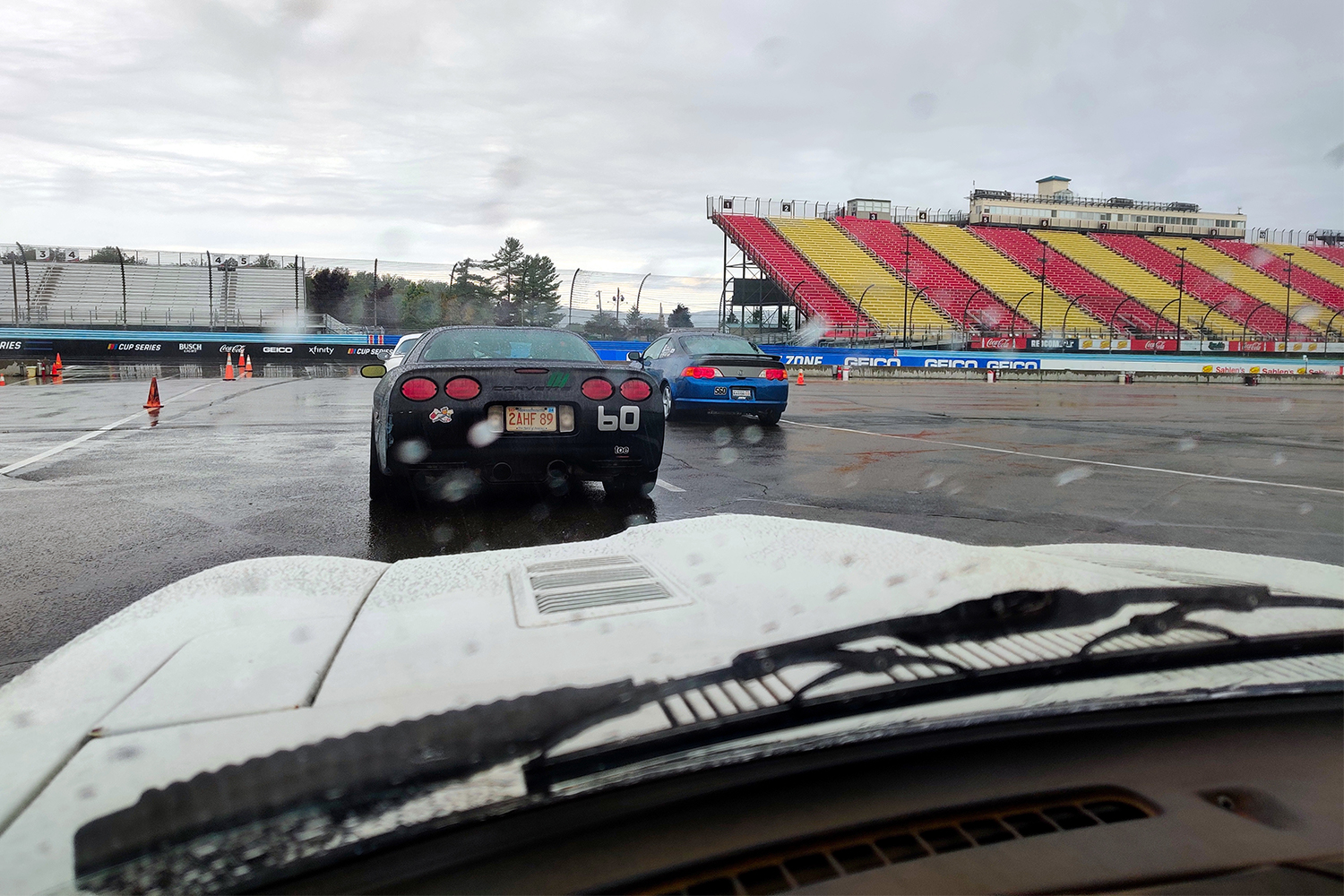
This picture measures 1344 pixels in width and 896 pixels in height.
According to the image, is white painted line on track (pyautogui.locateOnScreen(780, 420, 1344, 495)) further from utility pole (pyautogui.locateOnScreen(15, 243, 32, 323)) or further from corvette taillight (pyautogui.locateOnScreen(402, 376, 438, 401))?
utility pole (pyautogui.locateOnScreen(15, 243, 32, 323))

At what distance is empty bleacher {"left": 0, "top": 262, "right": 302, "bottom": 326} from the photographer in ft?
108

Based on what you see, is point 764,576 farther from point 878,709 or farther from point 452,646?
point 452,646

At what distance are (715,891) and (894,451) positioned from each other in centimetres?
816

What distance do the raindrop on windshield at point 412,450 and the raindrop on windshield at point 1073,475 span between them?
4658 mm

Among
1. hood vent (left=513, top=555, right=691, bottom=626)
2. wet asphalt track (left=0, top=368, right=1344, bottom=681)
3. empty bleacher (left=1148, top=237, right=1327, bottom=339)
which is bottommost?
wet asphalt track (left=0, top=368, right=1344, bottom=681)

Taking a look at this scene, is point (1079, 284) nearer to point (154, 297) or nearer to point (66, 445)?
point (154, 297)

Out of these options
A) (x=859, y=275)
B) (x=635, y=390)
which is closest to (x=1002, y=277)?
(x=859, y=275)

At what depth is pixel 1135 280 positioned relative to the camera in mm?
54500

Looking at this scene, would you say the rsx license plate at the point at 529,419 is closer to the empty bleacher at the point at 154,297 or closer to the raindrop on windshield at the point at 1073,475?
the raindrop on windshield at the point at 1073,475

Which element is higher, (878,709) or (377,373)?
(377,373)

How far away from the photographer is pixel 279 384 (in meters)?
20.3

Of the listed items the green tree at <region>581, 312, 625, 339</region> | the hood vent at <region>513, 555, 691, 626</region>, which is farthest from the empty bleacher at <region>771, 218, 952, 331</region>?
the hood vent at <region>513, 555, 691, 626</region>

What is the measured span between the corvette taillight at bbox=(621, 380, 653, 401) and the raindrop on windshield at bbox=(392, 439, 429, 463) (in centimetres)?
121

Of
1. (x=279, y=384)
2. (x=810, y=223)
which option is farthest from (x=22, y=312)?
(x=810, y=223)
